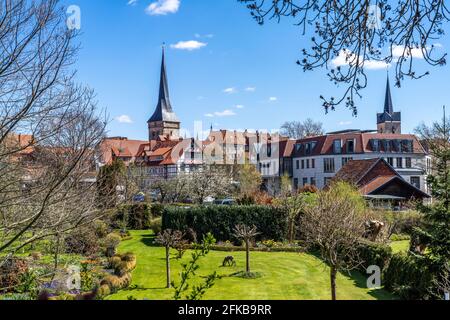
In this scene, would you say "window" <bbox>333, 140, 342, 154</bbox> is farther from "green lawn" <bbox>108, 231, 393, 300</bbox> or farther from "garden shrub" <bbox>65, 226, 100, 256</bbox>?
"garden shrub" <bbox>65, 226, 100, 256</bbox>

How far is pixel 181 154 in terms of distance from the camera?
62219mm

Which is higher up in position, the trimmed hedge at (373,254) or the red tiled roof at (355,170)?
the red tiled roof at (355,170)

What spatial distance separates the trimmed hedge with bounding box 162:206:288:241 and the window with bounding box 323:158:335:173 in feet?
98.0

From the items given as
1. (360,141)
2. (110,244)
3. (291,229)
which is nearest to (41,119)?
(110,244)

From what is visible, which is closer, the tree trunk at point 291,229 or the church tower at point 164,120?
the tree trunk at point 291,229

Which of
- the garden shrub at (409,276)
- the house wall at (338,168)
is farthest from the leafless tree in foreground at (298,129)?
the garden shrub at (409,276)

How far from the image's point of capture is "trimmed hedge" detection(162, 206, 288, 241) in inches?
1025

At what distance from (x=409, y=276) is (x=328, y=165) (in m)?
41.5

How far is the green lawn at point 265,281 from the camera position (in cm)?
1505

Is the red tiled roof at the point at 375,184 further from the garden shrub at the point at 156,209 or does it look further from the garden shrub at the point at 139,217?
the garden shrub at the point at 139,217

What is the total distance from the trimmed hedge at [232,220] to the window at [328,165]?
29.9 metres

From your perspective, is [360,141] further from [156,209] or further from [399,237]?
A: [156,209]

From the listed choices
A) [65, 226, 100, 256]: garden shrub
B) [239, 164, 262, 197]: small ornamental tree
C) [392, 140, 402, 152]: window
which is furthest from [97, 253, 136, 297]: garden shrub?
[392, 140, 402, 152]: window

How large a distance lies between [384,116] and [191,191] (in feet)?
160
